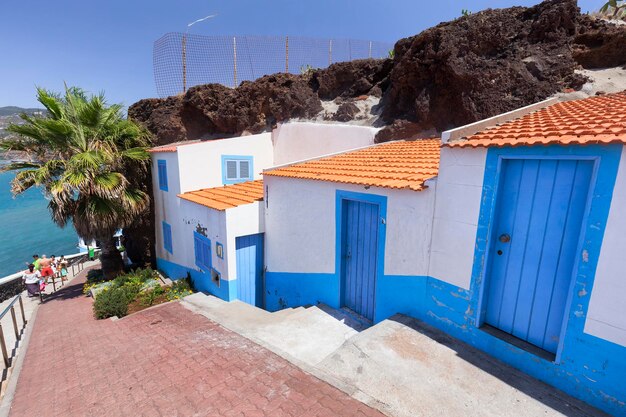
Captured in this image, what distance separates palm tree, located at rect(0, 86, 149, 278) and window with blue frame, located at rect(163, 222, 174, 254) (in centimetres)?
141

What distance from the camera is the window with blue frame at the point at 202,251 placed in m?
9.16

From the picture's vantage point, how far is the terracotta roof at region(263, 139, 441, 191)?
5262mm

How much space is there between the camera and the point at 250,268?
335 inches

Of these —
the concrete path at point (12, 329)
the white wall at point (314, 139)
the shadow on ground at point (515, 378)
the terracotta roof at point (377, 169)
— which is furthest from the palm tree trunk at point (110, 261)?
the shadow on ground at point (515, 378)

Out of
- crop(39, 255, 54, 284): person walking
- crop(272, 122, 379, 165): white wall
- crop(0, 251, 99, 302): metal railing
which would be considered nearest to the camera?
crop(272, 122, 379, 165): white wall

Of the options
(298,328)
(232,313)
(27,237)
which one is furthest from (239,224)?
(27,237)

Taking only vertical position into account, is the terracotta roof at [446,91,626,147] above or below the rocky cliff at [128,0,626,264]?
below

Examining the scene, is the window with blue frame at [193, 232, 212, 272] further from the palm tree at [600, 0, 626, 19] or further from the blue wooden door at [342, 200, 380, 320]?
the palm tree at [600, 0, 626, 19]

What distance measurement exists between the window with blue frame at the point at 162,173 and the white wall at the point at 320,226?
228 inches

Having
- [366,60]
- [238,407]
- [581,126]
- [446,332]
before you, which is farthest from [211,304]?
[366,60]

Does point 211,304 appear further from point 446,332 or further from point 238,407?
point 446,332

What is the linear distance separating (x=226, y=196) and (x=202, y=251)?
188cm

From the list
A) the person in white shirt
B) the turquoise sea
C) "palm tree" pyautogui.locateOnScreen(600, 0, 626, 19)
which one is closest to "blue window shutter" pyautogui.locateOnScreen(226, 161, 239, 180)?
the person in white shirt

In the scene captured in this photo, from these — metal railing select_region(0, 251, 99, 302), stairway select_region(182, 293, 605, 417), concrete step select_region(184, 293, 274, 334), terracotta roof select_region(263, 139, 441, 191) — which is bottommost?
metal railing select_region(0, 251, 99, 302)
